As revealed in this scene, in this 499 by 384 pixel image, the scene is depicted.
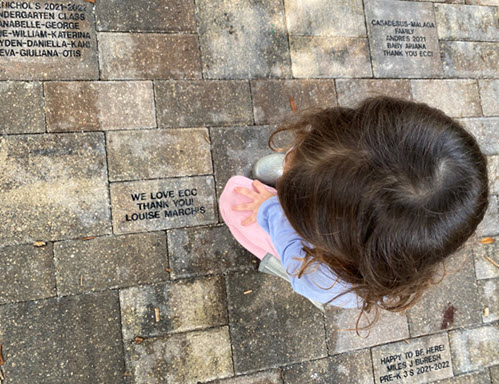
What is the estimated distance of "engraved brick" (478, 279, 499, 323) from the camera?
111 inches

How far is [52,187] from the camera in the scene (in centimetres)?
222

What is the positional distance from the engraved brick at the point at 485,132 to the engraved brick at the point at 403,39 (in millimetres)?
476

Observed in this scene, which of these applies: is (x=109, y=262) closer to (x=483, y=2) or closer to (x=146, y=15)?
(x=146, y=15)

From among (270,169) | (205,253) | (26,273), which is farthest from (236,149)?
(26,273)

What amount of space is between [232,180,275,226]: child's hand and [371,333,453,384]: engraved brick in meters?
1.43

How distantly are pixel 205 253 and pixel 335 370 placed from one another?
3.95ft

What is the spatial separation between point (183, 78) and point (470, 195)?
1833 millimetres

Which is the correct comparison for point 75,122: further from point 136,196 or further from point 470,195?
point 470,195

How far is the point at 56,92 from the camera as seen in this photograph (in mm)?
2270

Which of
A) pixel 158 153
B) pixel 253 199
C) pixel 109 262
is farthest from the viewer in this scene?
pixel 158 153

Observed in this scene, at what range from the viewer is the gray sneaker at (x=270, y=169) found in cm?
233

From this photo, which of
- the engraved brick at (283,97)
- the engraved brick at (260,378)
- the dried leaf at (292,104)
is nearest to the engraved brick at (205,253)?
the engraved brick at (260,378)

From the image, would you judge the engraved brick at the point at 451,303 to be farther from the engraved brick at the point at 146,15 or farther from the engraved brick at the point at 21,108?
the engraved brick at the point at 21,108

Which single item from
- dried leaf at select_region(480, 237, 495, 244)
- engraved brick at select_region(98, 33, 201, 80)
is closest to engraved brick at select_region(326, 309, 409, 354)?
dried leaf at select_region(480, 237, 495, 244)
